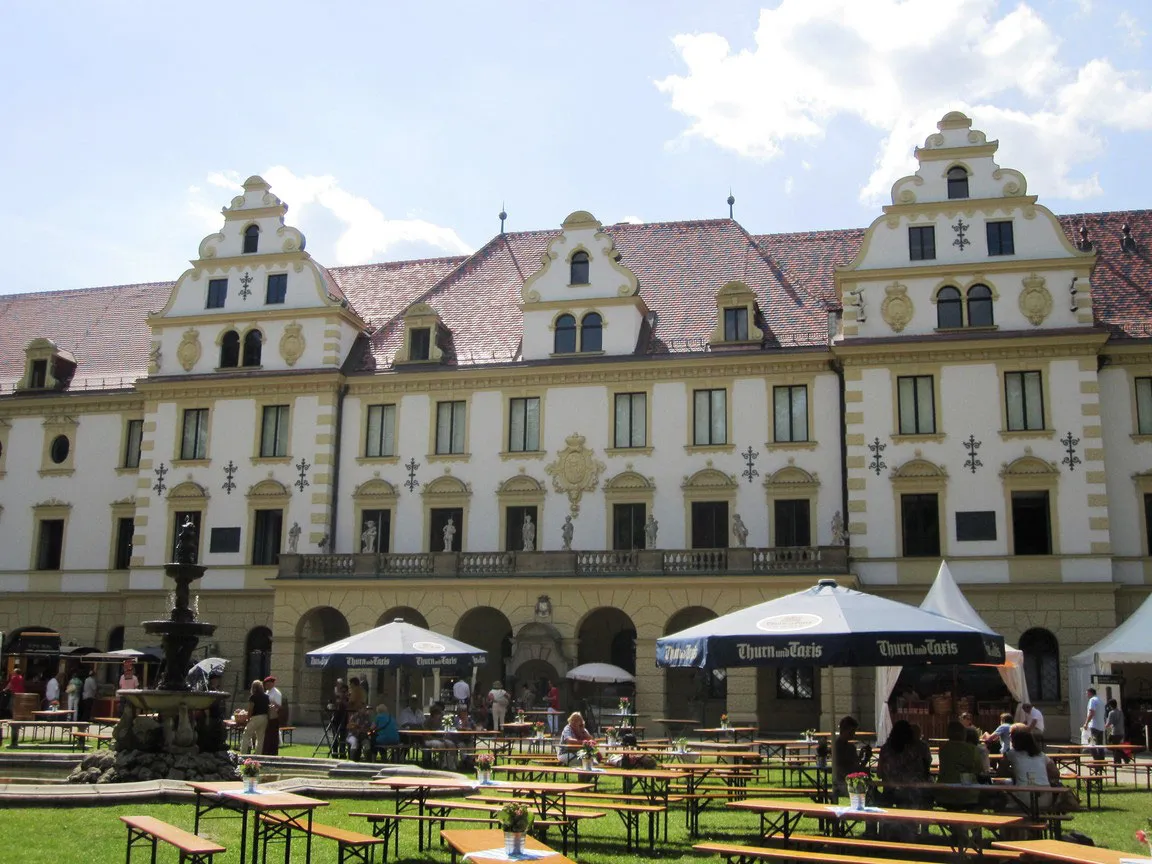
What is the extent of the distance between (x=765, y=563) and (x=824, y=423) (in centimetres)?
508

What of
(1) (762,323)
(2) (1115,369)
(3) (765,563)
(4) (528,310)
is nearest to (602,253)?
(4) (528,310)

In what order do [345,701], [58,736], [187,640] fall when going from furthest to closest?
1. [58,736]
2. [345,701]
3. [187,640]

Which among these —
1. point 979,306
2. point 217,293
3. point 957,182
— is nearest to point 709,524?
point 979,306

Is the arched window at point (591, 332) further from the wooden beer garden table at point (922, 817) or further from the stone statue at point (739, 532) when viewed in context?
the wooden beer garden table at point (922, 817)

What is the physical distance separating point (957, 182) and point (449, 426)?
59.1ft

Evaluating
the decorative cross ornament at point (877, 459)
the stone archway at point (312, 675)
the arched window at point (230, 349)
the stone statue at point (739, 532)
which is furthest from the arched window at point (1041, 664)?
the arched window at point (230, 349)

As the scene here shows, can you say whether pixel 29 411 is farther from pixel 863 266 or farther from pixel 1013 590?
pixel 1013 590

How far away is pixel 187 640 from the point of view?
72.5 ft

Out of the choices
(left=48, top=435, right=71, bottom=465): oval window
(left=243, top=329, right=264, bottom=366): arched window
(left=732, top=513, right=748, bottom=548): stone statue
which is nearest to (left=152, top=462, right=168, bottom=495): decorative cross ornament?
(left=243, top=329, right=264, bottom=366): arched window

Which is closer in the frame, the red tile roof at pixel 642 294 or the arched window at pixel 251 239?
the red tile roof at pixel 642 294

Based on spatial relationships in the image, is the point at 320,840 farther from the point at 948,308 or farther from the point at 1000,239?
the point at 1000,239

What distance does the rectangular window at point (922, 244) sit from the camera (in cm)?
3809

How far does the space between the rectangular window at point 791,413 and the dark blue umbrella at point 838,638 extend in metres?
21.7

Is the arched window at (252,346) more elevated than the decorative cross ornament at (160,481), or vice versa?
the arched window at (252,346)
